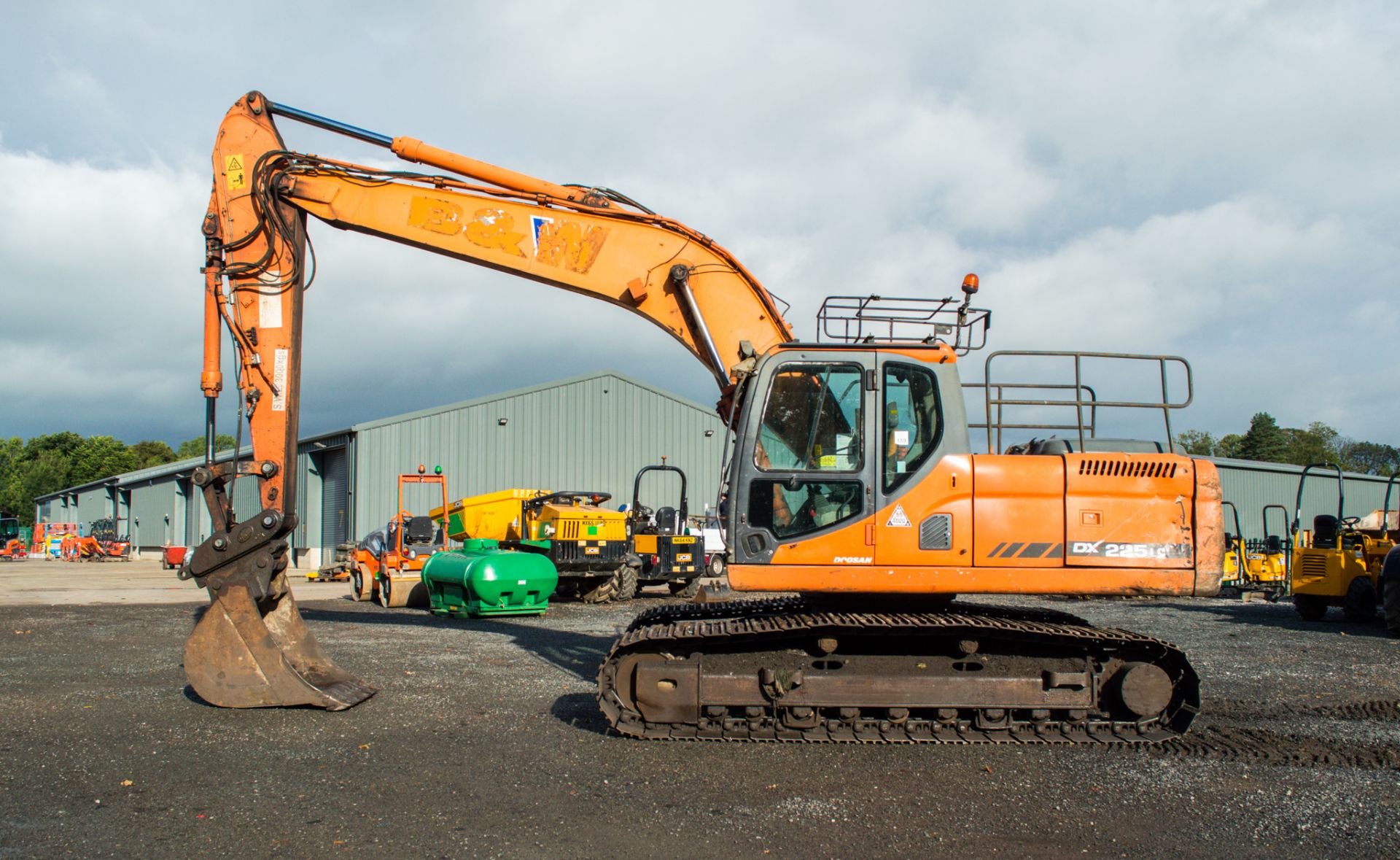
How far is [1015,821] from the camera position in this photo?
5.29 metres

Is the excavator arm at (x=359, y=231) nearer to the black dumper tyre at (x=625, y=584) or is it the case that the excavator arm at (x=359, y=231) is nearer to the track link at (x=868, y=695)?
the track link at (x=868, y=695)

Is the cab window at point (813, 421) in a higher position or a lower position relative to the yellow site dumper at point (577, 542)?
higher

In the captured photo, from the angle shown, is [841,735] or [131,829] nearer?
[131,829]

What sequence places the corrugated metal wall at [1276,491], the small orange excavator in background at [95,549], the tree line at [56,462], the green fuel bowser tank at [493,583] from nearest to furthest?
the green fuel bowser tank at [493,583], the corrugated metal wall at [1276,491], the small orange excavator in background at [95,549], the tree line at [56,462]

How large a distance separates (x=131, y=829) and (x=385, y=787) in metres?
1.29

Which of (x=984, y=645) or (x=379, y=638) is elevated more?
(x=984, y=645)

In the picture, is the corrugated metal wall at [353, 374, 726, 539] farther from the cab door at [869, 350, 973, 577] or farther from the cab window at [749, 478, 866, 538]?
the cab window at [749, 478, 866, 538]

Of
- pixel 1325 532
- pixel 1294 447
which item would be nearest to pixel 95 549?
pixel 1325 532

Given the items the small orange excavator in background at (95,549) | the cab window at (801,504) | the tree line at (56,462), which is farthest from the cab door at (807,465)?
the tree line at (56,462)

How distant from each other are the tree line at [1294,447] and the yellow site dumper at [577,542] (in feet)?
188

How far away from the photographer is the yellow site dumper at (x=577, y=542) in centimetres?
1875

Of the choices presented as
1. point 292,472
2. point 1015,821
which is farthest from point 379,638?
point 1015,821

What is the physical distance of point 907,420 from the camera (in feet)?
22.9

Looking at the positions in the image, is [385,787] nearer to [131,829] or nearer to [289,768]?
[289,768]
